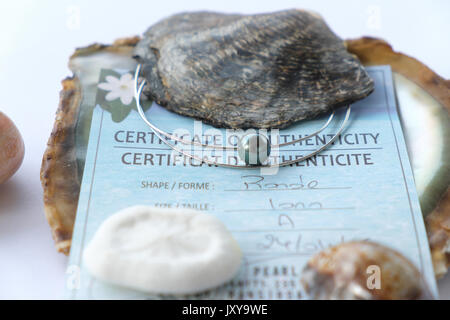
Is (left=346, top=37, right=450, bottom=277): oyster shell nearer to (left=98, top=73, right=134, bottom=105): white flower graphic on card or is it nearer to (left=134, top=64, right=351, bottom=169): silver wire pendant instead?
(left=134, top=64, right=351, bottom=169): silver wire pendant

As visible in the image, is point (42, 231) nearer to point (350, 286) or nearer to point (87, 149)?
point (87, 149)

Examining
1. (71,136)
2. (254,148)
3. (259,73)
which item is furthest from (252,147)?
(71,136)

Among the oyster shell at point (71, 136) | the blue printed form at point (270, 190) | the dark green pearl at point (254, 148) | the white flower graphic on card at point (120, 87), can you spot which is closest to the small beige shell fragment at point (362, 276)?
the blue printed form at point (270, 190)

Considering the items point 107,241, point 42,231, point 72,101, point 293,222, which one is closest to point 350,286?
point 293,222

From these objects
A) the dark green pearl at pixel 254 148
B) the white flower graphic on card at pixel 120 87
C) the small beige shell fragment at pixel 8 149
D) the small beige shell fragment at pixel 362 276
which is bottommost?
the small beige shell fragment at pixel 8 149

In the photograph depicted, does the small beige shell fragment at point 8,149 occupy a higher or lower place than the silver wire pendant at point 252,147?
lower

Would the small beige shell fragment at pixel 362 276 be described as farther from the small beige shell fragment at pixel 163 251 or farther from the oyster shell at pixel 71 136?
the oyster shell at pixel 71 136

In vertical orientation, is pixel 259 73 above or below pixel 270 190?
above

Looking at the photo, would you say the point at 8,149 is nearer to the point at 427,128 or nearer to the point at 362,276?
the point at 362,276
